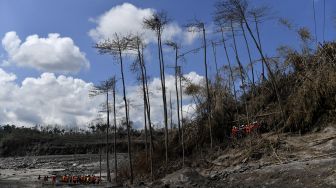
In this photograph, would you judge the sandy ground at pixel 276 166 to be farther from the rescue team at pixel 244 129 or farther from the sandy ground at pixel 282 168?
the rescue team at pixel 244 129

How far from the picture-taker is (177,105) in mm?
26797

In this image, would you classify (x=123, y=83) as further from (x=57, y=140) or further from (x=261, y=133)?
(x=57, y=140)

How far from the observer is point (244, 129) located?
969 inches

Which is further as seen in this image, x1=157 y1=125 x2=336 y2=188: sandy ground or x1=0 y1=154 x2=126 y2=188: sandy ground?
x1=0 y1=154 x2=126 y2=188: sandy ground

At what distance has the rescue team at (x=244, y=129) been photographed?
23.2m

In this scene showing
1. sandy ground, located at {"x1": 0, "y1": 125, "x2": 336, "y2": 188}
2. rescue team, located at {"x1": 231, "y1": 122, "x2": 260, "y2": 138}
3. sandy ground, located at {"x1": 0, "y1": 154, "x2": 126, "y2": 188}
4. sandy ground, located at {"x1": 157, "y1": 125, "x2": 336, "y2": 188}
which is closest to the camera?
sandy ground, located at {"x1": 157, "y1": 125, "x2": 336, "y2": 188}

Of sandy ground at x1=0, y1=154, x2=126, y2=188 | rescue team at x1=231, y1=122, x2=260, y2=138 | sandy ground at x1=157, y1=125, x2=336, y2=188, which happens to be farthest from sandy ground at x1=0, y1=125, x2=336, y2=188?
sandy ground at x1=0, y1=154, x2=126, y2=188

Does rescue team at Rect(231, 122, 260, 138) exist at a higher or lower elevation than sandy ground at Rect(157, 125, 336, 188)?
higher

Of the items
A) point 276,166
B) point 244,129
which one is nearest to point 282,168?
point 276,166

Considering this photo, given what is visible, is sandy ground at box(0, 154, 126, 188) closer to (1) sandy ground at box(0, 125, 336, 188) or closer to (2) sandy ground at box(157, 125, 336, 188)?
(1) sandy ground at box(0, 125, 336, 188)

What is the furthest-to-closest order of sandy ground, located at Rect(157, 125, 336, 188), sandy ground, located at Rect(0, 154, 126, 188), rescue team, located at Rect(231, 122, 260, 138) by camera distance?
1. sandy ground, located at Rect(0, 154, 126, 188)
2. rescue team, located at Rect(231, 122, 260, 138)
3. sandy ground, located at Rect(157, 125, 336, 188)

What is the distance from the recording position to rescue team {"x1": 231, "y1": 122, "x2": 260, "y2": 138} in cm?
2325

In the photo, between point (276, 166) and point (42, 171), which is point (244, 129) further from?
point (42, 171)

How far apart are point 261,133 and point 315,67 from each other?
4.07 meters
